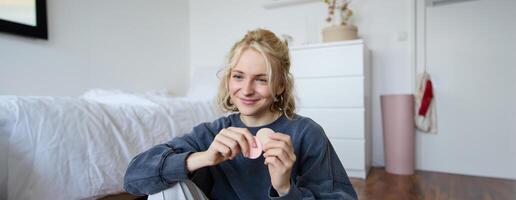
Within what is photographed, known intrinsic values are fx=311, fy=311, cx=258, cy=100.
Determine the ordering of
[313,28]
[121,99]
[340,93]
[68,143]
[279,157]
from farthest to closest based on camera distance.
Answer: [313,28]
[340,93]
[121,99]
[68,143]
[279,157]

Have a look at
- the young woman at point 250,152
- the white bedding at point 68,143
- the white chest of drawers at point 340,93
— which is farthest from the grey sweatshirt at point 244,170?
the white chest of drawers at point 340,93

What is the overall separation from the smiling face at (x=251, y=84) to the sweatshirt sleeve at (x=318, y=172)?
0.13 m

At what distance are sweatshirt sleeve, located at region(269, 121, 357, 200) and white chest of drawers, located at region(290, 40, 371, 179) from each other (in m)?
1.58

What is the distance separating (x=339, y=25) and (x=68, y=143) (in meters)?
2.00

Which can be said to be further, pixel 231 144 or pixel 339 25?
pixel 339 25

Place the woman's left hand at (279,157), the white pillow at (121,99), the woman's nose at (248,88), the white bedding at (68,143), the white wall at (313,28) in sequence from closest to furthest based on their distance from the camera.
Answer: the woman's left hand at (279,157) → the woman's nose at (248,88) → the white bedding at (68,143) → the white pillow at (121,99) → the white wall at (313,28)

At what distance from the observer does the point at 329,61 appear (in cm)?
236

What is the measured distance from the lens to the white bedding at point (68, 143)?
42.8 inches

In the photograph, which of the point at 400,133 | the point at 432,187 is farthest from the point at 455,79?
the point at 432,187

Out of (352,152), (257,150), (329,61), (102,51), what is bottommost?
(352,152)

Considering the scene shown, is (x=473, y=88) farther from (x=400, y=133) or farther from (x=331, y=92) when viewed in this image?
(x=331, y=92)

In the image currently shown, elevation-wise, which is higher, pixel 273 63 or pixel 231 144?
pixel 273 63

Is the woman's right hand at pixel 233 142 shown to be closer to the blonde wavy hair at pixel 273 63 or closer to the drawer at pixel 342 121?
the blonde wavy hair at pixel 273 63

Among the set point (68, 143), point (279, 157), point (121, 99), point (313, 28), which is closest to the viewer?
point (279, 157)
